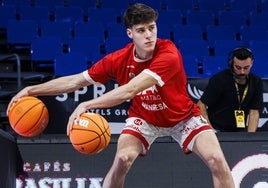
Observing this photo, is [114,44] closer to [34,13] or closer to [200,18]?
[34,13]

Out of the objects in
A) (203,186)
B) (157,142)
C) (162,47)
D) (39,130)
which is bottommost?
(203,186)

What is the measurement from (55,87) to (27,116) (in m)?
0.36

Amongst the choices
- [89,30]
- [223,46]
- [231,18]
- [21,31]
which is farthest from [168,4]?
[21,31]

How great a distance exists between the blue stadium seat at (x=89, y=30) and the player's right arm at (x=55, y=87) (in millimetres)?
5438

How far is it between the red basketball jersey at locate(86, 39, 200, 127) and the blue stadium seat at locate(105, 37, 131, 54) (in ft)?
16.0

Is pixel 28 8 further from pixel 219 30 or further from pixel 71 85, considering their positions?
pixel 71 85

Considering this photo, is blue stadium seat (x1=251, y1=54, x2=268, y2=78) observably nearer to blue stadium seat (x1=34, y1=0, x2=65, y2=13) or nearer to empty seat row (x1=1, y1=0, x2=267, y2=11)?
empty seat row (x1=1, y1=0, x2=267, y2=11)

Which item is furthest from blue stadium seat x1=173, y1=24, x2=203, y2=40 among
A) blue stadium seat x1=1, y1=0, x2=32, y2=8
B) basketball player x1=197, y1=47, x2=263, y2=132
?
basketball player x1=197, y1=47, x2=263, y2=132

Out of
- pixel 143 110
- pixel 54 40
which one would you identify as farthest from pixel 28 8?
pixel 143 110

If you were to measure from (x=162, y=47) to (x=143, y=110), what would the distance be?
53 centimetres

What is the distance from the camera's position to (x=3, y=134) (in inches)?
189

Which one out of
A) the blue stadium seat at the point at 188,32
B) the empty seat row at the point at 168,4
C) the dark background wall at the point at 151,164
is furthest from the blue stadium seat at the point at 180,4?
the dark background wall at the point at 151,164

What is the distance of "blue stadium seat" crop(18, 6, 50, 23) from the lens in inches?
401

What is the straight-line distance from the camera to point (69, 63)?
348 inches
